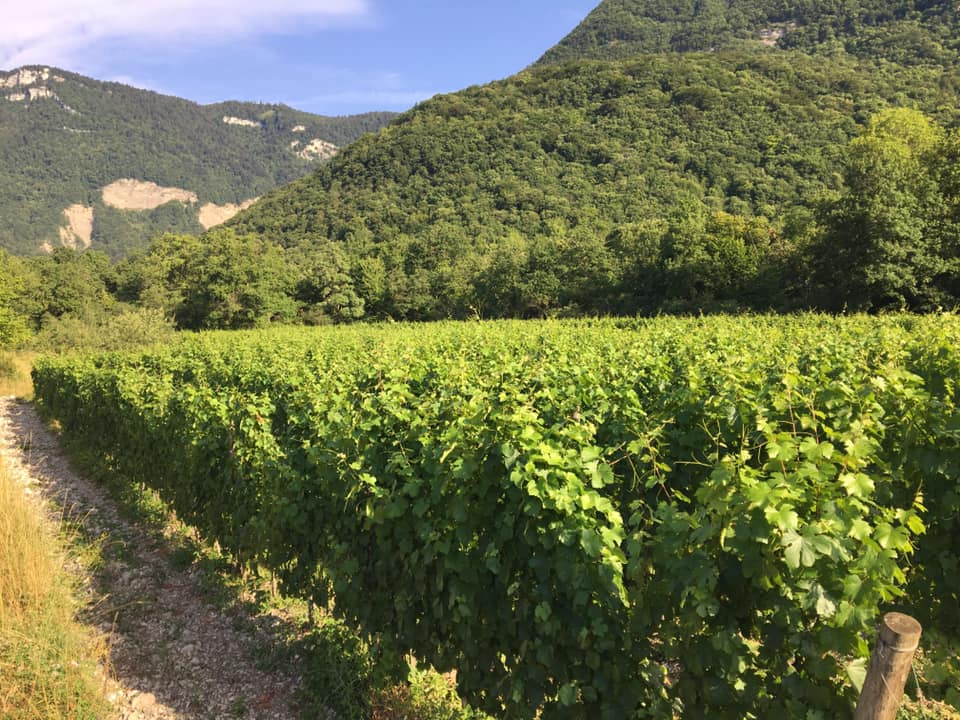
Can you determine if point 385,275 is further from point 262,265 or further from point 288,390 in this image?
point 288,390

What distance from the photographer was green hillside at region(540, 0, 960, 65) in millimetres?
84000

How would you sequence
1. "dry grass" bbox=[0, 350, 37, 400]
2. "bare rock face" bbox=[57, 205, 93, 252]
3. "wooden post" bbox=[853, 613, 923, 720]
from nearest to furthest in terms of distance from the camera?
"wooden post" bbox=[853, 613, 923, 720] < "dry grass" bbox=[0, 350, 37, 400] < "bare rock face" bbox=[57, 205, 93, 252]

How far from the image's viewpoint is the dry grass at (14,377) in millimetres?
25156

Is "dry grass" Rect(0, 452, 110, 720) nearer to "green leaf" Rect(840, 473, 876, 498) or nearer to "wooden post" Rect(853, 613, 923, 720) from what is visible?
"wooden post" Rect(853, 613, 923, 720)

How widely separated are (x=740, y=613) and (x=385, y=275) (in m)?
55.0

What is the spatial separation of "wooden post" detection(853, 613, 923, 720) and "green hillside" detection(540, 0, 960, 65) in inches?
4193

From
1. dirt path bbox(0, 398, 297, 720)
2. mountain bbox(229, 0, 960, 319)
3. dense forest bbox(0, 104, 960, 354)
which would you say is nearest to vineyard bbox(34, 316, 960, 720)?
dirt path bbox(0, 398, 297, 720)

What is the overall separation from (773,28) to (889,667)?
16119cm

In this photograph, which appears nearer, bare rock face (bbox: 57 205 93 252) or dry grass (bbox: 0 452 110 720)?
dry grass (bbox: 0 452 110 720)

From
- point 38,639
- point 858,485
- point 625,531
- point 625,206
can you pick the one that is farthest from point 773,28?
point 38,639

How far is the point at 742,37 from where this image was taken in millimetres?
127438

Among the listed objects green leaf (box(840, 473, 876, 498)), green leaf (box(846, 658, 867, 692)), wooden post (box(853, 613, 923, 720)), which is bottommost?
green leaf (box(846, 658, 867, 692))

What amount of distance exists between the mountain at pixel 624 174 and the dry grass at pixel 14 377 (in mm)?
29177

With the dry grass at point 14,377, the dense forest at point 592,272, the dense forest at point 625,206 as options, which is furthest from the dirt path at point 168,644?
the dense forest at point 625,206
